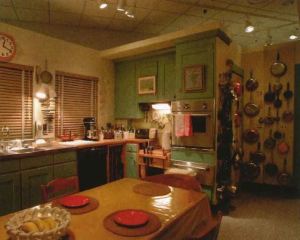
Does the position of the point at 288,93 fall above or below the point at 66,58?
below

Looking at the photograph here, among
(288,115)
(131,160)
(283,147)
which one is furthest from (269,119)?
(131,160)

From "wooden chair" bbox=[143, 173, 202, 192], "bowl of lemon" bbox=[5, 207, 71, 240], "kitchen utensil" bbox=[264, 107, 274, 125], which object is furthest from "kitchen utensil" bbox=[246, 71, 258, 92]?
"bowl of lemon" bbox=[5, 207, 71, 240]

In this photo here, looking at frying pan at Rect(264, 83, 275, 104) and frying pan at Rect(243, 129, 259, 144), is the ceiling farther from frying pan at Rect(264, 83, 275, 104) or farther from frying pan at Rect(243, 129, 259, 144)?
frying pan at Rect(243, 129, 259, 144)

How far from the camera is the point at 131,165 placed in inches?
166

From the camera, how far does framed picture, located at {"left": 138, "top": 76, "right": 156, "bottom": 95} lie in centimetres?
430

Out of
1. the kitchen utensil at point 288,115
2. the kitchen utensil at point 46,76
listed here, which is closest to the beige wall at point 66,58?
the kitchen utensil at point 46,76

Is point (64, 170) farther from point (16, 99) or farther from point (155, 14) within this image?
point (155, 14)

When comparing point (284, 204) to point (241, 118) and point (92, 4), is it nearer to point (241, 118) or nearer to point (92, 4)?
point (241, 118)

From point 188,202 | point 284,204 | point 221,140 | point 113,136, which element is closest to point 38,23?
point 113,136

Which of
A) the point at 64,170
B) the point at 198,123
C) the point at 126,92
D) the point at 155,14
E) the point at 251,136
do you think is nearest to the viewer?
the point at 64,170

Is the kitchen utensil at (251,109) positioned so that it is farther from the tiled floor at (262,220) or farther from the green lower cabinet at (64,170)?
the green lower cabinet at (64,170)

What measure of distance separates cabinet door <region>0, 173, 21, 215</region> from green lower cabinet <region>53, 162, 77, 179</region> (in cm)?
49

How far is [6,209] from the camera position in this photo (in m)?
2.63

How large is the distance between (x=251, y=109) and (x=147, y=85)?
2.04 metres
